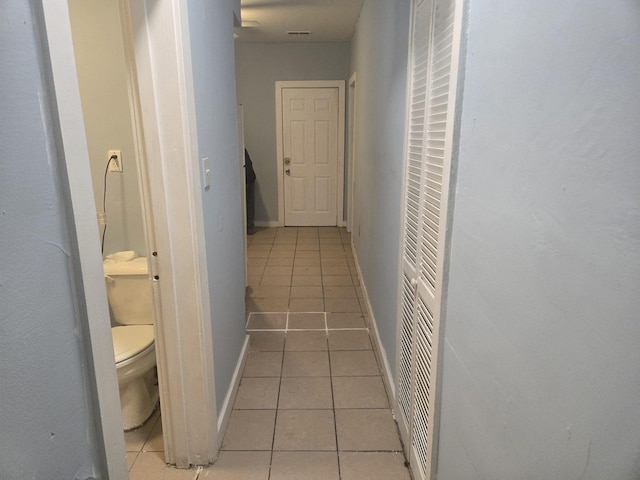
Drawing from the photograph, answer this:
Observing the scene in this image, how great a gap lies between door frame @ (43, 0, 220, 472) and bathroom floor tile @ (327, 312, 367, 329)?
1430 millimetres

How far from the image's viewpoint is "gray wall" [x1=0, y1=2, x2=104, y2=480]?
625 millimetres

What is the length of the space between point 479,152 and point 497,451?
2.13 feet

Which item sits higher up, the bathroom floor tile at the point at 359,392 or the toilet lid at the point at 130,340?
the toilet lid at the point at 130,340

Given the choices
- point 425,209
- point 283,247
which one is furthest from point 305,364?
point 283,247

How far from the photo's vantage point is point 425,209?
4.99 ft

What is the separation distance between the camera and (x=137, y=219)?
7.89ft

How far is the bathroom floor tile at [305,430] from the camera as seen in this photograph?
6.61 ft

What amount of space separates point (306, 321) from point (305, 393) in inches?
35.4

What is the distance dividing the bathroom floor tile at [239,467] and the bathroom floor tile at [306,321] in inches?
50.4

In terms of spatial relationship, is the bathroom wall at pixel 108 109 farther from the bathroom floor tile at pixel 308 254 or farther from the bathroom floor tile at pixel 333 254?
the bathroom floor tile at pixel 333 254

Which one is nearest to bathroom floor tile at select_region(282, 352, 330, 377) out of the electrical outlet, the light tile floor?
the light tile floor

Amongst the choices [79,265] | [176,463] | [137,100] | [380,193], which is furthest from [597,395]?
[380,193]

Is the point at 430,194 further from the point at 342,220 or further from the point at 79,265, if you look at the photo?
the point at 342,220

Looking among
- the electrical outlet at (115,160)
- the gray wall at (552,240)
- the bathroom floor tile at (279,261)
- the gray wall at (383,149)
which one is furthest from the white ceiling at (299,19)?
the gray wall at (552,240)
